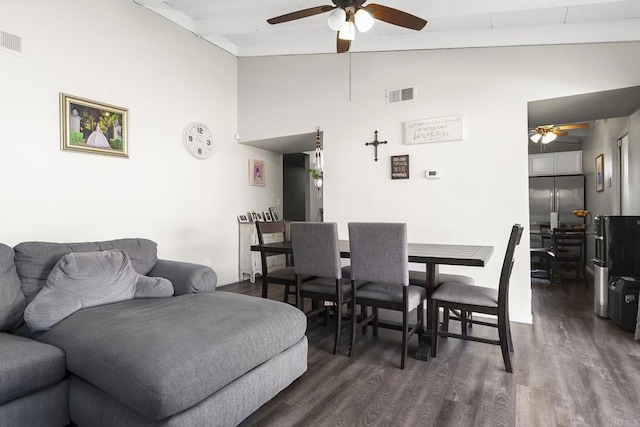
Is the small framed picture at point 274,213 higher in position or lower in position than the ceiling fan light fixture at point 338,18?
lower

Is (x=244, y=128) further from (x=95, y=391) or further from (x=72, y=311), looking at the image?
(x=95, y=391)

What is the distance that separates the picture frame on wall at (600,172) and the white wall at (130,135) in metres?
5.31

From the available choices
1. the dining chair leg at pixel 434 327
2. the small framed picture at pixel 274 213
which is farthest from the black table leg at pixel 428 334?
the small framed picture at pixel 274 213

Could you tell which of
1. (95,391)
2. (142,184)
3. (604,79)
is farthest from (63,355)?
(604,79)

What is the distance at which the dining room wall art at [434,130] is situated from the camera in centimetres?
362

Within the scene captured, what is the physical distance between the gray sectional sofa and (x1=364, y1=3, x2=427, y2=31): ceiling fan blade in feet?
7.22

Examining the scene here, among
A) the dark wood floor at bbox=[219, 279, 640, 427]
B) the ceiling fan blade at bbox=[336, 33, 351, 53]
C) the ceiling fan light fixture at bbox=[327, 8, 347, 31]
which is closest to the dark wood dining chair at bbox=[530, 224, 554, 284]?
the dark wood floor at bbox=[219, 279, 640, 427]

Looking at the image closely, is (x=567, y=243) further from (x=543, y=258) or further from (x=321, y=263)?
(x=321, y=263)

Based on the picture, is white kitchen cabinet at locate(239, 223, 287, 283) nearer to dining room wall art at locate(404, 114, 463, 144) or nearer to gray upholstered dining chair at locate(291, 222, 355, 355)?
gray upholstered dining chair at locate(291, 222, 355, 355)

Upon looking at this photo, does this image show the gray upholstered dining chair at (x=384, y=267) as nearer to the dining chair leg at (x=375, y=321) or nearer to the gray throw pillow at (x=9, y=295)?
the dining chair leg at (x=375, y=321)

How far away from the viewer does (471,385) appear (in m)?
2.10

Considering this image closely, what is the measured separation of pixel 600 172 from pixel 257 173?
526 cm

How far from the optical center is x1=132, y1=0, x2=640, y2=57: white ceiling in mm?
2941

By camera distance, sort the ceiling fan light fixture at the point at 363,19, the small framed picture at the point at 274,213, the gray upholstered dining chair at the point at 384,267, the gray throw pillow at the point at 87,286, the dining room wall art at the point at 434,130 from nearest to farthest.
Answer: the gray throw pillow at the point at 87,286
the gray upholstered dining chair at the point at 384,267
the ceiling fan light fixture at the point at 363,19
the dining room wall art at the point at 434,130
the small framed picture at the point at 274,213
